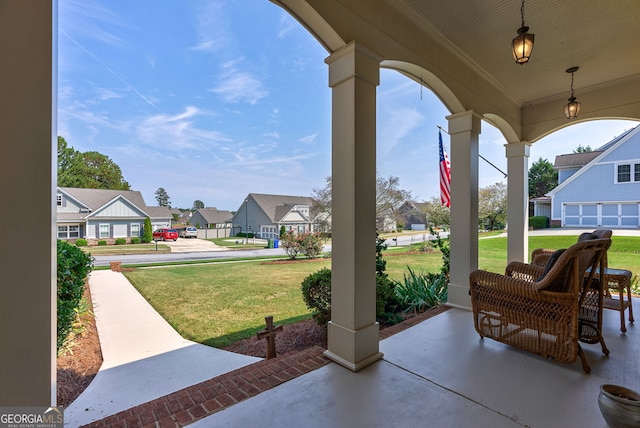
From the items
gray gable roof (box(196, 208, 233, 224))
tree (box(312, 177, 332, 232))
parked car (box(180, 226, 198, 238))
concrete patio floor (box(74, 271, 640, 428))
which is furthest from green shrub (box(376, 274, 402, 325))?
gray gable roof (box(196, 208, 233, 224))

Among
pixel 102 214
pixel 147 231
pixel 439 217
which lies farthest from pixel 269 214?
pixel 439 217

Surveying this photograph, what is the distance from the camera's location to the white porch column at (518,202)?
17.1ft

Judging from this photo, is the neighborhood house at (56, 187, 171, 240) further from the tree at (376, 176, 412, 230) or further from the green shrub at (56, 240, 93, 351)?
the tree at (376, 176, 412, 230)

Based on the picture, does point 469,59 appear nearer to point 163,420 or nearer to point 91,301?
point 163,420

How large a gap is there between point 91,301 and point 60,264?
12.3ft

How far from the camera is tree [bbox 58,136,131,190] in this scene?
420 inches

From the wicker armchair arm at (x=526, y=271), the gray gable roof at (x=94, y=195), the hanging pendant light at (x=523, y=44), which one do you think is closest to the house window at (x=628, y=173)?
the wicker armchair arm at (x=526, y=271)

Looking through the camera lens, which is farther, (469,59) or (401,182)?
(401,182)

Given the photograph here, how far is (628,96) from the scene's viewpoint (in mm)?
4391

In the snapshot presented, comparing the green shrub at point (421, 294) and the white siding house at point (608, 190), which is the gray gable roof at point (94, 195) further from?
the white siding house at point (608, 190)

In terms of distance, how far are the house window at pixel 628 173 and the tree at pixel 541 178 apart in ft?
57.6

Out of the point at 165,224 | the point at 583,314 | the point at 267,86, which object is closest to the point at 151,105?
the point at 267,86

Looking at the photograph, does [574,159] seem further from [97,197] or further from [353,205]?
[97,197]

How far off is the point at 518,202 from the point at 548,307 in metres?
3.74
